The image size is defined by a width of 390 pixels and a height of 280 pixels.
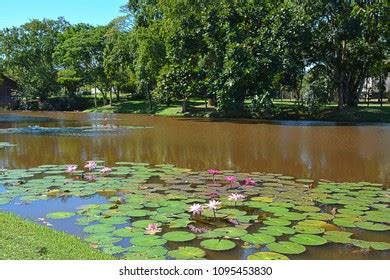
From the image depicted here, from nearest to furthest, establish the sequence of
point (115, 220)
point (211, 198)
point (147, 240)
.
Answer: point (147, 240) < point (115, 220) < point (211, 198)

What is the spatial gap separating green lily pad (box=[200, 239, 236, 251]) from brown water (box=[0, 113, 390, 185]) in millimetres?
5498

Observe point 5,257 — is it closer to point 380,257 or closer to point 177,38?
point 380,257

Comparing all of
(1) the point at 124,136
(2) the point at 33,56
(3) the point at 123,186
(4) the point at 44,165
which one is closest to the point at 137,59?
(1) the point at 124,136

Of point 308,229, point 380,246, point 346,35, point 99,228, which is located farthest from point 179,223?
point 346,35

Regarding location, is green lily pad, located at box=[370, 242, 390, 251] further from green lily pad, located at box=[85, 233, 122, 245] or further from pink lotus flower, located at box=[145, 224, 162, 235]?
green lily pad, located at box=[85, 233, 122, 245]

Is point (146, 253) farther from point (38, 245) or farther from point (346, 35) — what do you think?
point (346, 35)

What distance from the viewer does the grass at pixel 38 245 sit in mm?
4773

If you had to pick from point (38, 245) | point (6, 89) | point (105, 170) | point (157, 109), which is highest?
point (6, 89)

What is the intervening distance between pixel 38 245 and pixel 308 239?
3.24 meters

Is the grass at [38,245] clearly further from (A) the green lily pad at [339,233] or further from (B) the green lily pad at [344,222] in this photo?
(B) the green lily pad at [344,222]

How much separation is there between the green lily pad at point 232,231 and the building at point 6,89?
6284cm

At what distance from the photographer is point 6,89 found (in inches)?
2574

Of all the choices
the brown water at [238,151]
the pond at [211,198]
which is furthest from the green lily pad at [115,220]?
the brown water at [238,151]

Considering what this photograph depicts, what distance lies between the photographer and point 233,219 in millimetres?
6703
